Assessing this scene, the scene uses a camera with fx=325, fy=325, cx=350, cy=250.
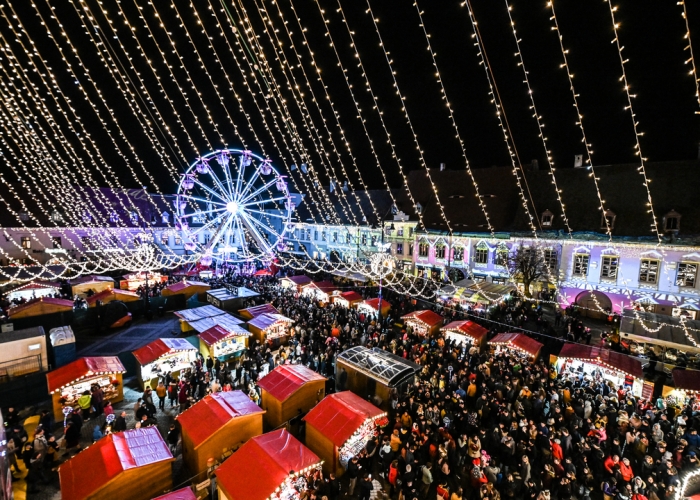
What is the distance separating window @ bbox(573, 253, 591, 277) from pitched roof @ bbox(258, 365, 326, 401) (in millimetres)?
20871

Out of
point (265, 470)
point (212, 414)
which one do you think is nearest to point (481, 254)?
point (212, 414)

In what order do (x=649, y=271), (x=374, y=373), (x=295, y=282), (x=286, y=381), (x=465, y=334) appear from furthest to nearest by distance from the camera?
(x=295, y=282) → (x=649, y=271) → (x=465, y=334) → (x=374, y=373) → (x=286, y=381)

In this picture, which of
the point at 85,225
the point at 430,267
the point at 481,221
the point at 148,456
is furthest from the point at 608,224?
the point at 85,225

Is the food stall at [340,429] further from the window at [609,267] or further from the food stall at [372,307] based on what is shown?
the window at [609,267]

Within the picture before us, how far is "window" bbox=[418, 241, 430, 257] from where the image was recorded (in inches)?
1214

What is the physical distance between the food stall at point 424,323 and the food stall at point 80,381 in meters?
13.8

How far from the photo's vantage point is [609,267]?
22.1 meters

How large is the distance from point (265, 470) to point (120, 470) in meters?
3.11

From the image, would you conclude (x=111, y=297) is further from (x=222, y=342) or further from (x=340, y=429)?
(x=340, y=429)

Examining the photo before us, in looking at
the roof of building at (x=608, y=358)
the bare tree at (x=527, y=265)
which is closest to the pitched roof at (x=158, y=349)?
the roof of building at (x=608, y=358)

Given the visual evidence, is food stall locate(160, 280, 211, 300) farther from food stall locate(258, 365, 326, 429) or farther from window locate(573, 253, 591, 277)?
window locate(573, 253, 591, 277)

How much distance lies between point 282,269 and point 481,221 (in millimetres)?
20027

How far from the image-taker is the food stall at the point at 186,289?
76.1 ft

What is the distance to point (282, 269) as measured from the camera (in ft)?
113
